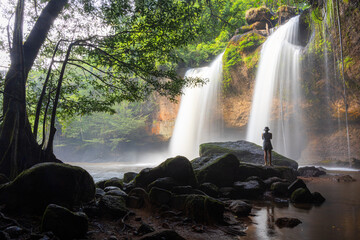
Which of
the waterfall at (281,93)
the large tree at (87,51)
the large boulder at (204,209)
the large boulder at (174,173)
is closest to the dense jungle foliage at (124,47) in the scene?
the large tree at (87,51)

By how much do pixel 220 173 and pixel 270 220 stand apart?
2.91 meters

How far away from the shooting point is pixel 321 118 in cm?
1761

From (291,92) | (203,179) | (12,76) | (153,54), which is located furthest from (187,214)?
(291,92)

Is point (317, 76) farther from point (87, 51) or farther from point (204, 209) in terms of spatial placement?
point (204, 209)

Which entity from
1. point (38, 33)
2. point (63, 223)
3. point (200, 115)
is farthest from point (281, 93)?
point (63, 223)

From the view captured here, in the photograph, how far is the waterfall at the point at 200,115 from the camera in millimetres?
22641

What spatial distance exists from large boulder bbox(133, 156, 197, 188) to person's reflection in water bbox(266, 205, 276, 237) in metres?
1.98

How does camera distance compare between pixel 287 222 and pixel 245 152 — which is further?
pixel 245 152

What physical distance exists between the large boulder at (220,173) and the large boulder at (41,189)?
13.1 feet

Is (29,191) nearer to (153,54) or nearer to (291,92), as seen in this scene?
(153,54)

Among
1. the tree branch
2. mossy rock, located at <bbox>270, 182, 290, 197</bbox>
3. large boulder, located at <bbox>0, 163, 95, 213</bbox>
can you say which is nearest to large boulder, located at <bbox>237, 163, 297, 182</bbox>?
mossy rock, located at <bbox>270, 182, 290, 197</bbox>

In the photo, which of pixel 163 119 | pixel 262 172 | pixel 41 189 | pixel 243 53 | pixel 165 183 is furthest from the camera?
pixel 163 119

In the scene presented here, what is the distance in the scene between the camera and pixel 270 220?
13.7 feet

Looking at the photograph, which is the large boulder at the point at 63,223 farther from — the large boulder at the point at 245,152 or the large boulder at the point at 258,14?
the large boulder at the point at 258,14
